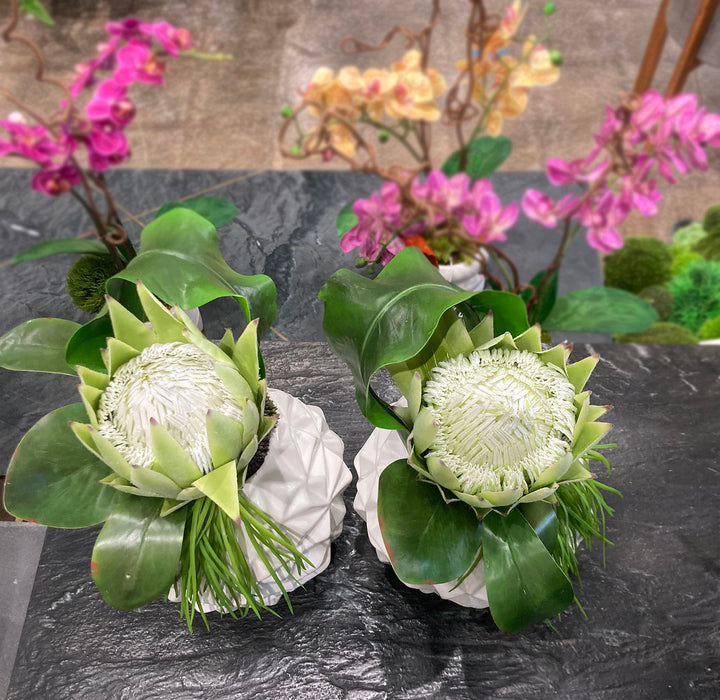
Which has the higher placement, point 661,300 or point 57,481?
point 57,481

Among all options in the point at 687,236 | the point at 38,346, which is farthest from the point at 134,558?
the point at 687,236

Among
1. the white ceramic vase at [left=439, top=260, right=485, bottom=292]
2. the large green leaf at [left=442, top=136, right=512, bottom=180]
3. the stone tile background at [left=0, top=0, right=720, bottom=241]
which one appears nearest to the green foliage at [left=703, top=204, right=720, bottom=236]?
the stone tile background at [left=0, top=0, right=720, bottom=241]

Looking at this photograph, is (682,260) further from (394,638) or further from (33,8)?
(33,8)

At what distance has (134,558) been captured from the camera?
472 millimetres

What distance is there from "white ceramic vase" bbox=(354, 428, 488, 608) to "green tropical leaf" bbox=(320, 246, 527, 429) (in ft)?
0.21

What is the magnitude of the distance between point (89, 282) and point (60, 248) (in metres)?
0.20

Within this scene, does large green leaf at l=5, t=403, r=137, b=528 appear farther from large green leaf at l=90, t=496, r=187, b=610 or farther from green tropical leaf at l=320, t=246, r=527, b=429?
green tropical leaf at l=320, t=246, r=527, b=429

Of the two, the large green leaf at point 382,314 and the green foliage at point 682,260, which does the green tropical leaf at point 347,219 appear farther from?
the green foliage at point 682,260

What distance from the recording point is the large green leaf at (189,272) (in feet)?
1.69

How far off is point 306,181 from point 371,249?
1.48 feet

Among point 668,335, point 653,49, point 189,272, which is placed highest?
point 653,49

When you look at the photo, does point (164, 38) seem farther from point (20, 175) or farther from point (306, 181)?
point (20, 175)

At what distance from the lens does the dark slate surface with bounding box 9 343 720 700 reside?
1.95 feet

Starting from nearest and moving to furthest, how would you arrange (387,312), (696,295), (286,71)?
(387,312) < (696,295) < (286,71)
